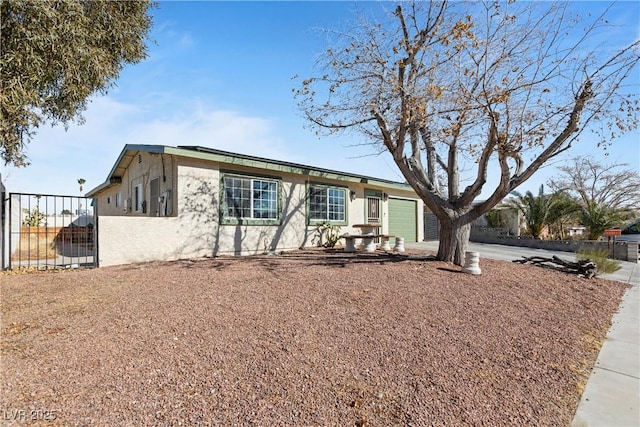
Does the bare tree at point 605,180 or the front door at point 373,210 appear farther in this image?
the bare tree at point 605,180

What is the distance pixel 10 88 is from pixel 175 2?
14.0ft

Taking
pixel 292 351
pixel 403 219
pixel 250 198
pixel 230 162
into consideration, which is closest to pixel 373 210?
pixel 403 219

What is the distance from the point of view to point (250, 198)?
35.2 feet

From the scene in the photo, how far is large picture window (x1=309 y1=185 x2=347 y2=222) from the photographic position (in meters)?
12.7

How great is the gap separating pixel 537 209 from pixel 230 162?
16.0 metres

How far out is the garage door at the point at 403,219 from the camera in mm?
16625

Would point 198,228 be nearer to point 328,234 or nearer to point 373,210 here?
point 328,234

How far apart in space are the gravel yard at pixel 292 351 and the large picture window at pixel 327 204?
20.9 ft

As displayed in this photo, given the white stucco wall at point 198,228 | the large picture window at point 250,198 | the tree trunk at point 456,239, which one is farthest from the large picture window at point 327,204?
the tree trunk at point 456,239

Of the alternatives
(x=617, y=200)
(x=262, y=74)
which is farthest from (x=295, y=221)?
(x=617, y=200)

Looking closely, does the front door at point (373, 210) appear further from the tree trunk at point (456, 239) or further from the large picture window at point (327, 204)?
the tree trunk at point (456, 239)

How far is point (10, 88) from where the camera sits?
5.46 metres

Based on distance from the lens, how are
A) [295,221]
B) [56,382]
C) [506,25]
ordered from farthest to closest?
1. [295,221]
2. [506,25]
3. [56,382]

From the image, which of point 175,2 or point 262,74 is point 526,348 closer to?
point 262,74
